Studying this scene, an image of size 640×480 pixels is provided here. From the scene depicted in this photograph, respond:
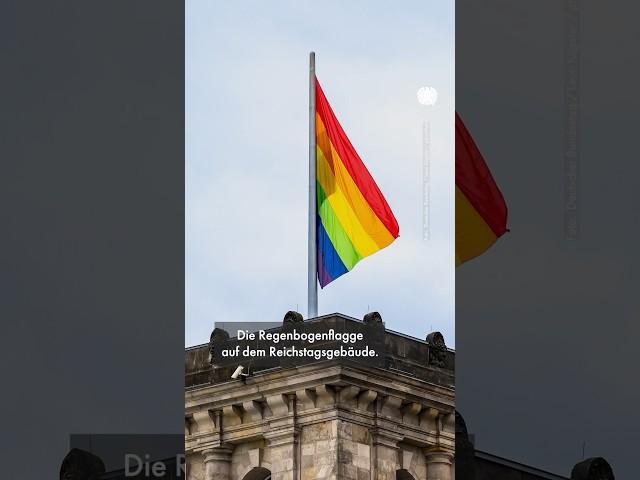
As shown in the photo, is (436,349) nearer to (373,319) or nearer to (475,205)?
(373,319)

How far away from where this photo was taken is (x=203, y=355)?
122438mm

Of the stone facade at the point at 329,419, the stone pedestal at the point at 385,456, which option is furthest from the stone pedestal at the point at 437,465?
the stone pedestal at the point at 385,456

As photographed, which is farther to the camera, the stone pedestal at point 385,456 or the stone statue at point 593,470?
the stone statue at point 593,470

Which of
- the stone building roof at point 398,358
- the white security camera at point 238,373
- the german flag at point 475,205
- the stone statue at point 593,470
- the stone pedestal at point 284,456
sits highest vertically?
the german flag at point 475,205

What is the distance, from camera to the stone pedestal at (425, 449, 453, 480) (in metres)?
122

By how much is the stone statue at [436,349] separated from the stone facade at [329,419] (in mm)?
61

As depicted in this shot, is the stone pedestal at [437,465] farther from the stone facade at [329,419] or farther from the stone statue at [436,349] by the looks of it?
the stone statue at [436,349]

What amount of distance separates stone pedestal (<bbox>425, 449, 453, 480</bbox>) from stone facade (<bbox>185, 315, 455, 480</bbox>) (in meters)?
0.03

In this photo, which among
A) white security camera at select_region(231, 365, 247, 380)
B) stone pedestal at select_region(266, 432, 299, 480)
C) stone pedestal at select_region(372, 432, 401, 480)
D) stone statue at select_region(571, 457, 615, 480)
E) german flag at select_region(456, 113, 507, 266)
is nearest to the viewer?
german flag at select_region(456, 113, 507, 266)

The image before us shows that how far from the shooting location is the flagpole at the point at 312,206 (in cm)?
12075
